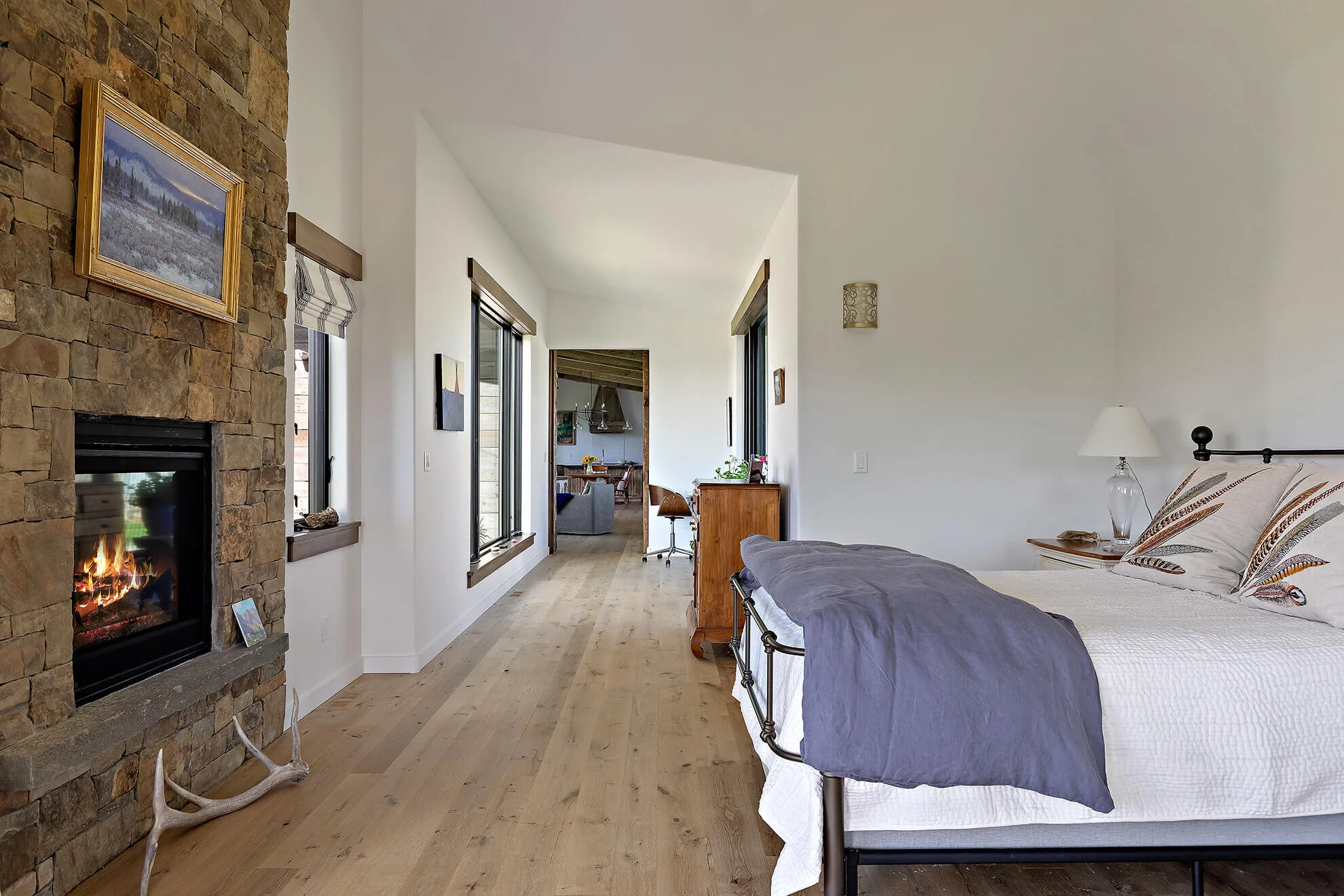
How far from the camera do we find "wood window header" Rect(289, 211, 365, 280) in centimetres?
321

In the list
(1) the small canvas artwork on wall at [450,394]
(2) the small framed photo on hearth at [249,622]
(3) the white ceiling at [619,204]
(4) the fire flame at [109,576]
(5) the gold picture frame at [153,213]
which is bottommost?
(2) the small framed photo on hearth at [249,622]

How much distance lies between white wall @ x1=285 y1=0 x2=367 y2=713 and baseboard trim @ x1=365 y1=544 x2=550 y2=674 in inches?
5.2

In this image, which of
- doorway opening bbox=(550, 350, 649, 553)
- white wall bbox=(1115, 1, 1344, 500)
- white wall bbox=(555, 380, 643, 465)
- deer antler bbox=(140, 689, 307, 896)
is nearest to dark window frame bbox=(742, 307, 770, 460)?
doorway opening bbox=(550, 350, 649, 553)

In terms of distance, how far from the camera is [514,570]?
21.4ft

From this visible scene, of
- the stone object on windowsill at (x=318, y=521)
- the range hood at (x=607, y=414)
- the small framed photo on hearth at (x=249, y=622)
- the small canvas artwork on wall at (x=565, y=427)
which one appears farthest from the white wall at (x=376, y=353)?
the small canvas artwork on wall at (x=565, y=427)

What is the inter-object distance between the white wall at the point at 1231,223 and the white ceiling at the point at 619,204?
179cm

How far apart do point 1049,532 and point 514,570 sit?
414cm

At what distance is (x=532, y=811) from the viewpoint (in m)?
2.40

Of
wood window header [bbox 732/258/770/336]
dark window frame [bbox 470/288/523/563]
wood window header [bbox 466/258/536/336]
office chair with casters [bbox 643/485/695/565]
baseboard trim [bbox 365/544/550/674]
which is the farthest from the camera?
office chair with casters [bbox 643/485/695/565]

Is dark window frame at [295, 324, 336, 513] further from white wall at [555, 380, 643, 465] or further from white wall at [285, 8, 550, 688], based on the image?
white wall at [555, 380, 643, 465]

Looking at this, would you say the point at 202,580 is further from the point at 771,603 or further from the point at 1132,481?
the point at 1132,481

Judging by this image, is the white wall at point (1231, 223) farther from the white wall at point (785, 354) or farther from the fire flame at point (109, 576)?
the fire flame at point (109, 576)

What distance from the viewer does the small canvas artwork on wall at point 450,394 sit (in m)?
4.30

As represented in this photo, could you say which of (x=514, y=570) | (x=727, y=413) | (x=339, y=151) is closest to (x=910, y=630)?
(x=339, y=151)
